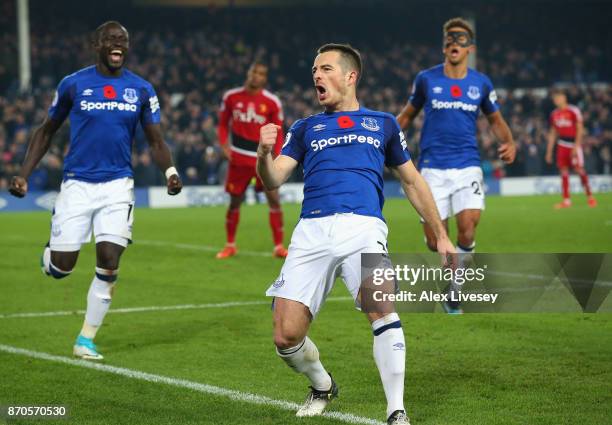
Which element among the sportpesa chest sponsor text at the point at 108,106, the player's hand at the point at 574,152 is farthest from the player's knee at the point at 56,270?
the player's hand at the point at 574,152

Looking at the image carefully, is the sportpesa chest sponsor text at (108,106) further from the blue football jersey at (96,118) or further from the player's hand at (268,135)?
the player's hand at (268,135)

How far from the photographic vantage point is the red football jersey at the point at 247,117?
49.6 feet

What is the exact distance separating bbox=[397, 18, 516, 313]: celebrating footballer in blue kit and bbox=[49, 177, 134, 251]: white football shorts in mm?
2910

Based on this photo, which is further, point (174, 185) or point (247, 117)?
point (247, 117)

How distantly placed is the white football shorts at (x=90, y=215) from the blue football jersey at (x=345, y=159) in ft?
8.60

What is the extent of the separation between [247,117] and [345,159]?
9389mm

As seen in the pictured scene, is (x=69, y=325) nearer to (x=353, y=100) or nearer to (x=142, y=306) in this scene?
(x=142, y=306)

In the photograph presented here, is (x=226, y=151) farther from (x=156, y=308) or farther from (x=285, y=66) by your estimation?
(x=285, y=66)

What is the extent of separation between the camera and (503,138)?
389 inches

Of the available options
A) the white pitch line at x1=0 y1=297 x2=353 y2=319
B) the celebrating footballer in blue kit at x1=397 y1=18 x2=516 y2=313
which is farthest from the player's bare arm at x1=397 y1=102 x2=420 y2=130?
the white pitch line at x1=0 y1=297 x2=353 y2=319

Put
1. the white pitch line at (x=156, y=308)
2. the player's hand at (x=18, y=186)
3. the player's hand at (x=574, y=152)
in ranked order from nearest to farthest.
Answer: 1. the player's hand at (x=18, y=186)
2. the white pitch line at (x=156, y=308)
3. the player's hand at (x=574, y=152)

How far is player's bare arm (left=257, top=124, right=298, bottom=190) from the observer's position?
5.39m

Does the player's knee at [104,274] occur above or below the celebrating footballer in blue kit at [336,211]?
below

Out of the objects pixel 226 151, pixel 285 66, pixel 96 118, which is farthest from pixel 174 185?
pixel 285 66
